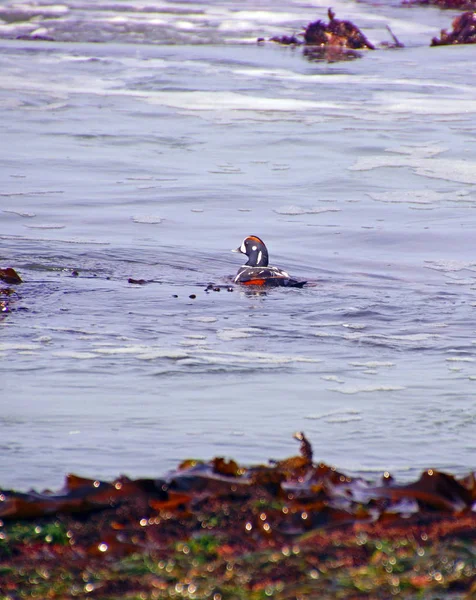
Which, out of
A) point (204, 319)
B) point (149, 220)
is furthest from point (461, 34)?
point (204, 319)

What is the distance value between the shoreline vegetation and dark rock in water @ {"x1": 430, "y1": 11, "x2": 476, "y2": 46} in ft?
76.9

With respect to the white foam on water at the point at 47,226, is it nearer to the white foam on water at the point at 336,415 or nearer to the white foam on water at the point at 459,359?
the white foam on water at the point at 459,359

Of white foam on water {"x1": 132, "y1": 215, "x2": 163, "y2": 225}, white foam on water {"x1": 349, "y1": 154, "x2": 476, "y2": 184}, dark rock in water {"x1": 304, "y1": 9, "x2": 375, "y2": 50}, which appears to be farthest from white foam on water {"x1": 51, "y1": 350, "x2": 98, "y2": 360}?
dark rock in water {"x1": 304, "y1": 9, "x2": 375, "y2": 50}

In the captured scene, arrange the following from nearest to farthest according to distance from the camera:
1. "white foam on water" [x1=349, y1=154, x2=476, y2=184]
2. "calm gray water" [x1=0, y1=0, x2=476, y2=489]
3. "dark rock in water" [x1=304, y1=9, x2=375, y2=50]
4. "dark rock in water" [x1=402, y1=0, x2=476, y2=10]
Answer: "calm gray water" [x1=0, y1=0, x2=476, y2=489] < "white foam on water" [x1=349, y1=154, x2=476, y2=184] < "dark rock in water" [x1=304, y1=9, x2=375, y2=50] < "dark rock in water" [x1=402, y1=0, x2=476, y2=10]

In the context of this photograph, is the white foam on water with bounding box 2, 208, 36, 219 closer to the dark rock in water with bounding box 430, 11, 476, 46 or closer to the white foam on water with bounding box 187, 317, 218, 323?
the white foam on water with bounding box 187, 317, 218, 323

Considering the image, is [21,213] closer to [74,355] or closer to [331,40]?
[74,355]

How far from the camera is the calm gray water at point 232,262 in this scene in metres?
5.14

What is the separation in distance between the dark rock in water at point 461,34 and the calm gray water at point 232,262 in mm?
3275

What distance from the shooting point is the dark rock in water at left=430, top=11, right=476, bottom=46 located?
84.4 feet

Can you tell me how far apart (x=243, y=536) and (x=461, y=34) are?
24.4 m

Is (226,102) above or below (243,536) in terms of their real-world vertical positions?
above

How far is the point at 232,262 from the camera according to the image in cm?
960

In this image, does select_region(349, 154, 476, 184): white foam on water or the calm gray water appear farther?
select_region(349, 154, 476, 184): white foam on water

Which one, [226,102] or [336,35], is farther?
[336,35]
